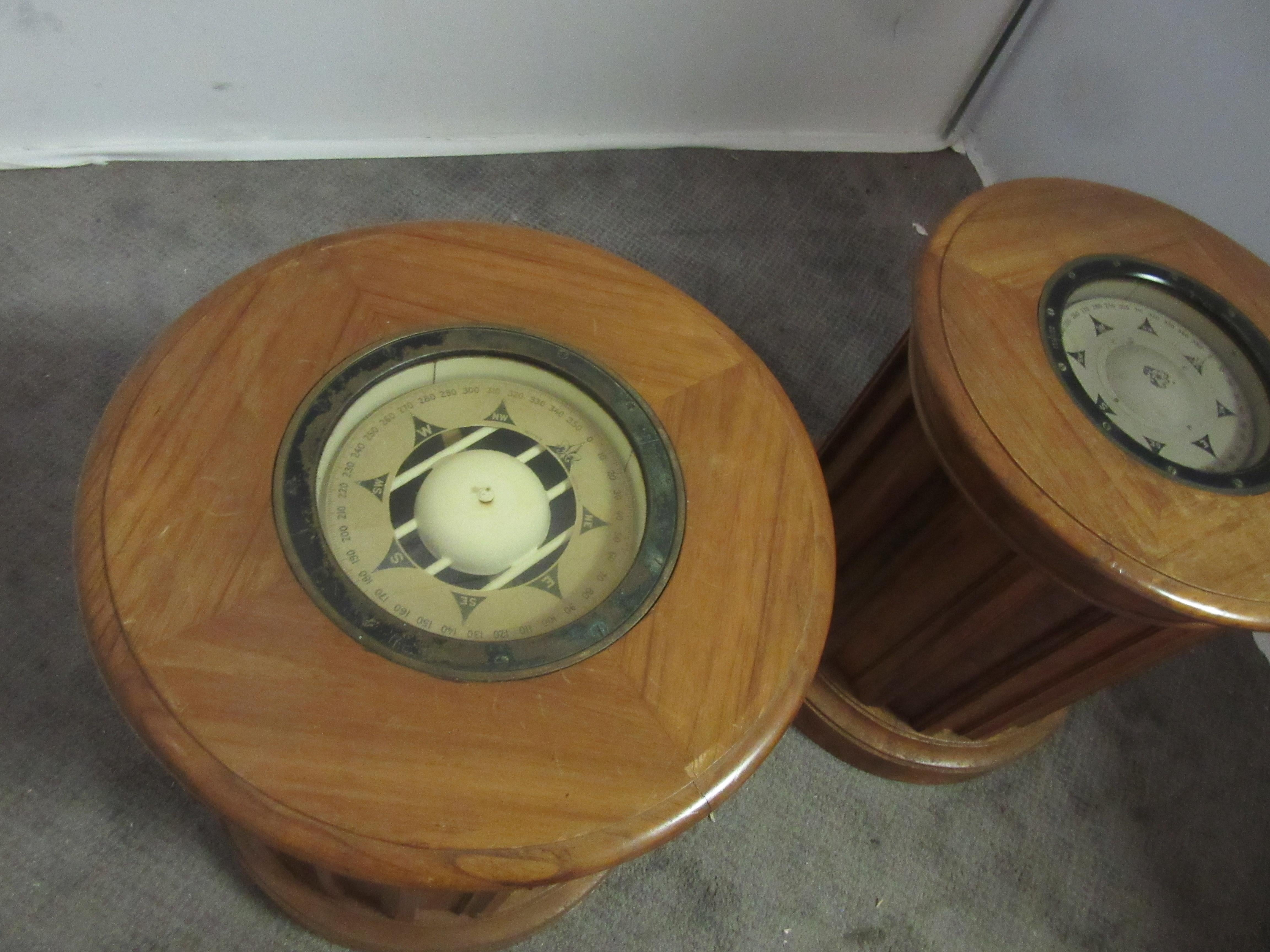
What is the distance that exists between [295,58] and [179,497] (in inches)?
43.6

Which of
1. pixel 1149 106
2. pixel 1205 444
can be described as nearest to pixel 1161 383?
pixel 1205 444

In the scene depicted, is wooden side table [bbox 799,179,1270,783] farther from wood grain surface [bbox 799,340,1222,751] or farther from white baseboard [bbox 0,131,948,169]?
white baseboard [bbox 0,131,948,169]

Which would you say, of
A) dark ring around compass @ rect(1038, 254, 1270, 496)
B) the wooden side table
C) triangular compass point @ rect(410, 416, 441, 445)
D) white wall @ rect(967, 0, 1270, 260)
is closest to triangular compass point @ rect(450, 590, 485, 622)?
triangular compass point @ rect(410, 416, 441, 445)

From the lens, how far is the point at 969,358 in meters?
0.93

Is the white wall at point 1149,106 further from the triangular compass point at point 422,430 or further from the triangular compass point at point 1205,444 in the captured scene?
the triangular compass point at point 422,430

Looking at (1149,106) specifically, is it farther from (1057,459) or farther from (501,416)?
(501,416)

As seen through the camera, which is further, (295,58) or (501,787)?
(295,58)

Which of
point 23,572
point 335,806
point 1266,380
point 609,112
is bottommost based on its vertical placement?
point 23,572

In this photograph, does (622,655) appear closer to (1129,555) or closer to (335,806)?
(335,806)

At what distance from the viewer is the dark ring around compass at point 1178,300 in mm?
908

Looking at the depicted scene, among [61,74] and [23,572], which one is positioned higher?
[61,74]

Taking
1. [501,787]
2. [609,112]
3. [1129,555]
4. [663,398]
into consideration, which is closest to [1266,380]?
[1129,555]

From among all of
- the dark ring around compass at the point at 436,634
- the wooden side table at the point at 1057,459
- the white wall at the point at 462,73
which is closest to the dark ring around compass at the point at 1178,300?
the wooden side table at the point at 1057,459

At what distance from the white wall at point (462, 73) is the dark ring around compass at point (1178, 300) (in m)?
0.96
